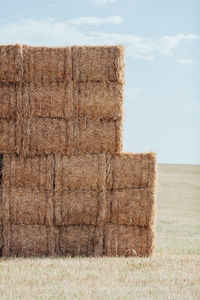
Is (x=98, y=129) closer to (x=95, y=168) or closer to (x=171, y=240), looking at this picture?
(x=95, y=168)

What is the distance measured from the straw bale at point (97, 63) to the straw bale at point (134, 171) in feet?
4.87

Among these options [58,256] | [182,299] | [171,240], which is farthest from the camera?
[171,240]

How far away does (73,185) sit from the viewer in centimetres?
1034

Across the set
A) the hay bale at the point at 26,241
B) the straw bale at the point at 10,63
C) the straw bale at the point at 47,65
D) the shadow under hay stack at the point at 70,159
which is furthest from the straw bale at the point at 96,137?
the hay bale at the point at 26,241

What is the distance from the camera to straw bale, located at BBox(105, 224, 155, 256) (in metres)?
10.5

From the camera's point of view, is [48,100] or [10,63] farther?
[10,63]

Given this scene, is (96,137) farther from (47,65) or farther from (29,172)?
(47,65)

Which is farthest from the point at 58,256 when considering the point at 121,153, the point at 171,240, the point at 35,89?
the point at 171,240

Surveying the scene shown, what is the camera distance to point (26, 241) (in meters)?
10.5

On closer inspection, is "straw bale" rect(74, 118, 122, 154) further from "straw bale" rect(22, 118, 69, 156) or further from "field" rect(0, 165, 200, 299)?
"field" rect(0, 165, 200, 299)

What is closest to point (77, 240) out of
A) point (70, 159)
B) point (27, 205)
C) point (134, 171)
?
point (27, 205)

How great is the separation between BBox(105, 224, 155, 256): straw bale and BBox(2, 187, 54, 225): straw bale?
1.20 meters

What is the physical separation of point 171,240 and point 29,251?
4.39 meters

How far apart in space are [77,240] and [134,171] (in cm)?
168
